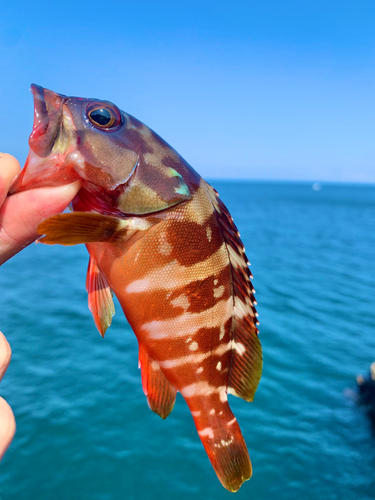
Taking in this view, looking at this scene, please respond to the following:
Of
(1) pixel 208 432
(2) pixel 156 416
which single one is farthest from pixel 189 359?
(2) pixel 156 416

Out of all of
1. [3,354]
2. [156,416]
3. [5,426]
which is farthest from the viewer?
[156,416]

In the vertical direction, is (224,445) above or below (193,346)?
below

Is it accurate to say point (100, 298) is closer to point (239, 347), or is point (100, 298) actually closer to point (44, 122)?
point (239, 347)

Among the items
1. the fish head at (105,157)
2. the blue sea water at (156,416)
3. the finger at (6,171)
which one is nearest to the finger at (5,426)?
the finger at (6,171)

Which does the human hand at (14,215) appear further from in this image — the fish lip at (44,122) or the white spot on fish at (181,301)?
the white spot on fish at (181,301)

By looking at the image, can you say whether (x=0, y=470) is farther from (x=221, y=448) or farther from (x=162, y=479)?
(x=221, y=448)

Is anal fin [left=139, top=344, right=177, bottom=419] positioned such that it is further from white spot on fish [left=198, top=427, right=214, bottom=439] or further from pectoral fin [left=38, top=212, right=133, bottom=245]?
pectoral fin [left=38, top=212, right=133, bottom=245]

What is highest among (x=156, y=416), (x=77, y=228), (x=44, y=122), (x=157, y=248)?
(x=44, y=122)
